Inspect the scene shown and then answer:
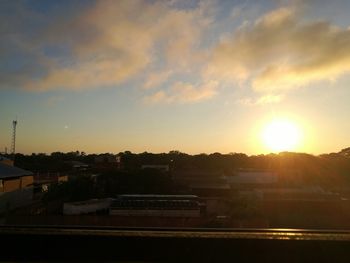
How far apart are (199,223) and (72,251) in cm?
1213

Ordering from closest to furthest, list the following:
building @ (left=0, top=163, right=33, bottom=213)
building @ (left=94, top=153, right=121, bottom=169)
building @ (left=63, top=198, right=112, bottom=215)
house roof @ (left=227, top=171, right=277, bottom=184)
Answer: building @ (left=63, top=198, right=112, bottom=215) < building @ (left=0, top=163, right=33, bottom=213) < house roof @ (left=227, top=171, right=277, bottom=184) < building @ (left=94, top=153, right=121, bottom=169)

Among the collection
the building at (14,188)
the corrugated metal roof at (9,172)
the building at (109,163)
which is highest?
the building at (109,163)

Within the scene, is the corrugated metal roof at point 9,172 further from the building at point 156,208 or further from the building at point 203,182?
the building at point 203,182

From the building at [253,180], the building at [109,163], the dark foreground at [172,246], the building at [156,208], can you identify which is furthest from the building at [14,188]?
the building at [109,163]

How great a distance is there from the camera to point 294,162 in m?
71.9

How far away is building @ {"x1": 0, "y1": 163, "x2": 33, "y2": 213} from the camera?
31.5 m

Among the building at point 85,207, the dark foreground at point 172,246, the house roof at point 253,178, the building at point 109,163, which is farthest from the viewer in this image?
the building at point 109,163

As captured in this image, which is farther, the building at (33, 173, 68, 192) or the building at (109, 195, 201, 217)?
the building at (33, 173, 68, 192)

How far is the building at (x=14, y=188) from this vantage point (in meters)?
31.5

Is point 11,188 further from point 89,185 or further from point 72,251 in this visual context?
point 72,251

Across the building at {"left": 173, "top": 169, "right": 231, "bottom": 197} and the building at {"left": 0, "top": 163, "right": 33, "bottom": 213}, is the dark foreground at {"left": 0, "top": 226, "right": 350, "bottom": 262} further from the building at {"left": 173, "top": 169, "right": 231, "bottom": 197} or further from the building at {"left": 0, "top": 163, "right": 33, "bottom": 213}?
the building at {"left": 173, "top": 169, "right": 231, "bottom": 197}

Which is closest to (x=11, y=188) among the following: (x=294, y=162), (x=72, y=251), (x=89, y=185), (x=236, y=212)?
(x=89, y=185)

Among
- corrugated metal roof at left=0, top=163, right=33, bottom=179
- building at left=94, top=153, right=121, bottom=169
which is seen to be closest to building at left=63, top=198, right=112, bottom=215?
corrugated metal roof at left=0, top=163, right=33, bottom=179

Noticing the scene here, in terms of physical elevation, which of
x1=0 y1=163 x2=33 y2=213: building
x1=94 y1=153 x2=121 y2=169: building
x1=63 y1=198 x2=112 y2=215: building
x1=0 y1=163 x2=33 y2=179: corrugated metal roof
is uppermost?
x1=94 y1=153 x2=121 y2=169: building
